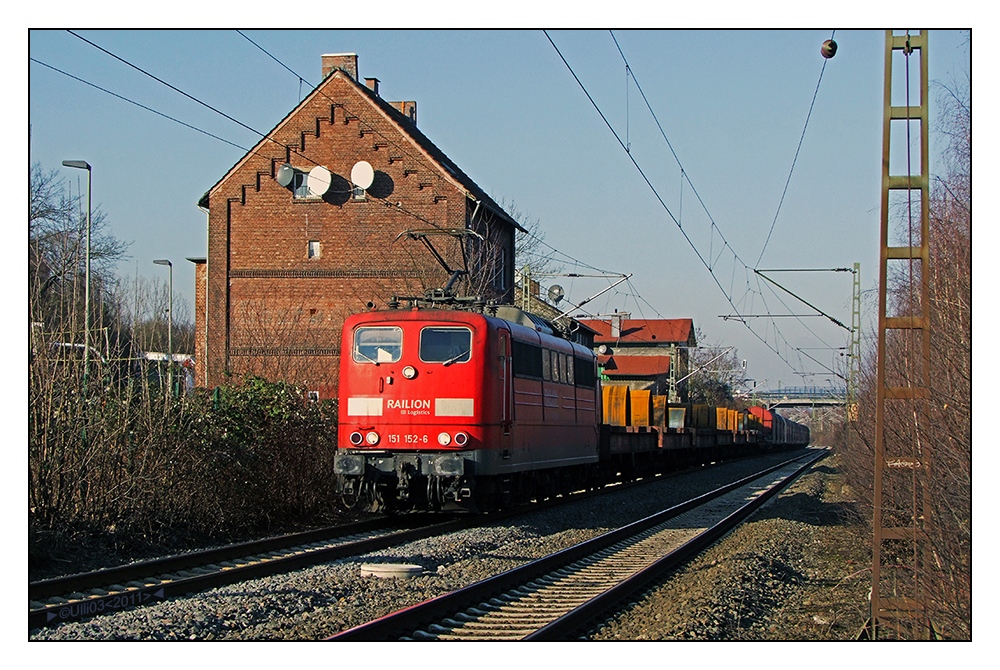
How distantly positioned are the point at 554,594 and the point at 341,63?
2917cm

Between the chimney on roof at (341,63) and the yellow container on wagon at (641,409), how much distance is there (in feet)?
46.1

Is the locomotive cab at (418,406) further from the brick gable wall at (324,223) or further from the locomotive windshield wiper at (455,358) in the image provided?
the brick gable wall at (324,223)

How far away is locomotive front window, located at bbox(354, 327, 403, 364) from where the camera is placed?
52.1 ft

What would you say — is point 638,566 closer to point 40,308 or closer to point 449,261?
point 40,308

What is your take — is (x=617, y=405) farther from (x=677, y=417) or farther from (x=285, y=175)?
(x=285, y=175)

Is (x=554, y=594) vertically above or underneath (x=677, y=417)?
underneath

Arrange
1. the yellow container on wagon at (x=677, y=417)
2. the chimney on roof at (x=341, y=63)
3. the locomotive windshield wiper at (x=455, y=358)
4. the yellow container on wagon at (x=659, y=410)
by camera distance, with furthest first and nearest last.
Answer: the yellow container on wagon at (x=677, y=417) < the yellow container on wagon at (x=659, y=410) < the chimney on roof at (x=341, y=63) < the locomotive windshield wiper at (x=455, y=358)

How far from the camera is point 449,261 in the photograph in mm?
32375

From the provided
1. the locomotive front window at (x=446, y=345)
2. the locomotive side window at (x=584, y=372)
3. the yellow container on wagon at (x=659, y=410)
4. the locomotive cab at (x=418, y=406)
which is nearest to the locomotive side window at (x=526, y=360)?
the locomotive cab at (x=418, y=406)

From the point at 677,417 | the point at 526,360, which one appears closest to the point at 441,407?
the point at 526,360

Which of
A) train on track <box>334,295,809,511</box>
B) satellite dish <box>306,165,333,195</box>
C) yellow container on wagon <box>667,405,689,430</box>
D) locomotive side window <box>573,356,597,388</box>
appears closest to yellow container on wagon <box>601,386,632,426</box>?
yellow container on wagon <box>667,405,689,430</box>

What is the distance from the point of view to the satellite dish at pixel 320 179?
1346 inches

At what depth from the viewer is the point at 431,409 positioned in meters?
15.5

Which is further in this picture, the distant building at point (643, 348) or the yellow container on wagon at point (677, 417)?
the distant building at point (643, 348)
